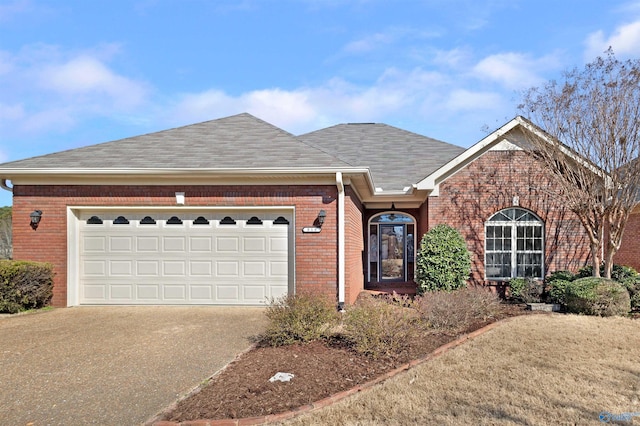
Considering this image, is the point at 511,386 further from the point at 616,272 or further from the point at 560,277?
the point at 616,272

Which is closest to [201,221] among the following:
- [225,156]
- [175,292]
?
[225,156]

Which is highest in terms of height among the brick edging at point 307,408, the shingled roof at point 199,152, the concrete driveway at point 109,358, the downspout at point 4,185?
the shingled roof at point 199,152

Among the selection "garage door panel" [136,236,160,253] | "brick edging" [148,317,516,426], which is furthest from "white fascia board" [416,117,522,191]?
"garage door panel" [136,236,160,253]

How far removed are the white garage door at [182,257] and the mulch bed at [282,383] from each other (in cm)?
385

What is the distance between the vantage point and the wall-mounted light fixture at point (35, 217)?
31.4ft

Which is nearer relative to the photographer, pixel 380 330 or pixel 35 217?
pixel 380 330

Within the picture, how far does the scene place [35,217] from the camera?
9562mm

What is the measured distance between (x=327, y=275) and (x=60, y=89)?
10.5 metres

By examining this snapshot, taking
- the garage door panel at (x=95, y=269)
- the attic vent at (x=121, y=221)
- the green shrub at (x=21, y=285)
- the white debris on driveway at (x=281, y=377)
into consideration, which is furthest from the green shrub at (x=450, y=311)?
the green shrub at (x=21, y=285)

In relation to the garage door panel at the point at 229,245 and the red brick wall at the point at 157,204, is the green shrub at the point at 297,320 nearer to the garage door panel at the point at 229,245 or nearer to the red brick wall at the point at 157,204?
the red brick wall at the point at 157,204

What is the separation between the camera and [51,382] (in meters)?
4.87

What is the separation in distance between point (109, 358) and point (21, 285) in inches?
192

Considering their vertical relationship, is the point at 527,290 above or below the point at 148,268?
below

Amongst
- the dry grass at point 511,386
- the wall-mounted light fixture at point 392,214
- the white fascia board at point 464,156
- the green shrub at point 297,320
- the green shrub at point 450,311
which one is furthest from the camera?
the wall-mounted light fixture at point 392,214
